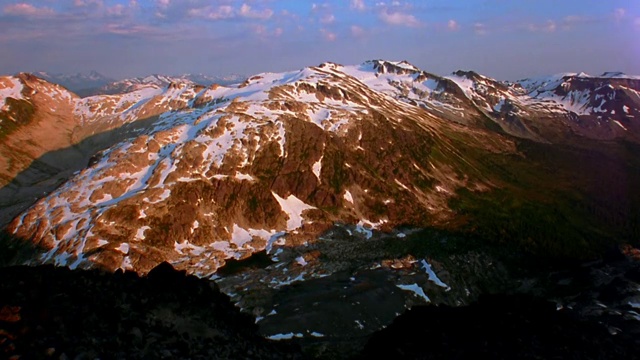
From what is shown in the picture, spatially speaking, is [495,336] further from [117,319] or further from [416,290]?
[416,290]

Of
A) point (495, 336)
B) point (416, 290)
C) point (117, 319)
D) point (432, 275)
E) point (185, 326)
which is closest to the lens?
point (117, 319)

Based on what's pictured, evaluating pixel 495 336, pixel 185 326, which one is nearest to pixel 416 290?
pixel 495 336

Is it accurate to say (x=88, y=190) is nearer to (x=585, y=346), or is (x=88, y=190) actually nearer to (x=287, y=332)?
(x=287, y=332)

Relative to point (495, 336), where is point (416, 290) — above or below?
below

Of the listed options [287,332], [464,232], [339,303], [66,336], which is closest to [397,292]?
[339,303]

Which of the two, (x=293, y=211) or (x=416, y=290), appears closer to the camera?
(x=416, y=290)
